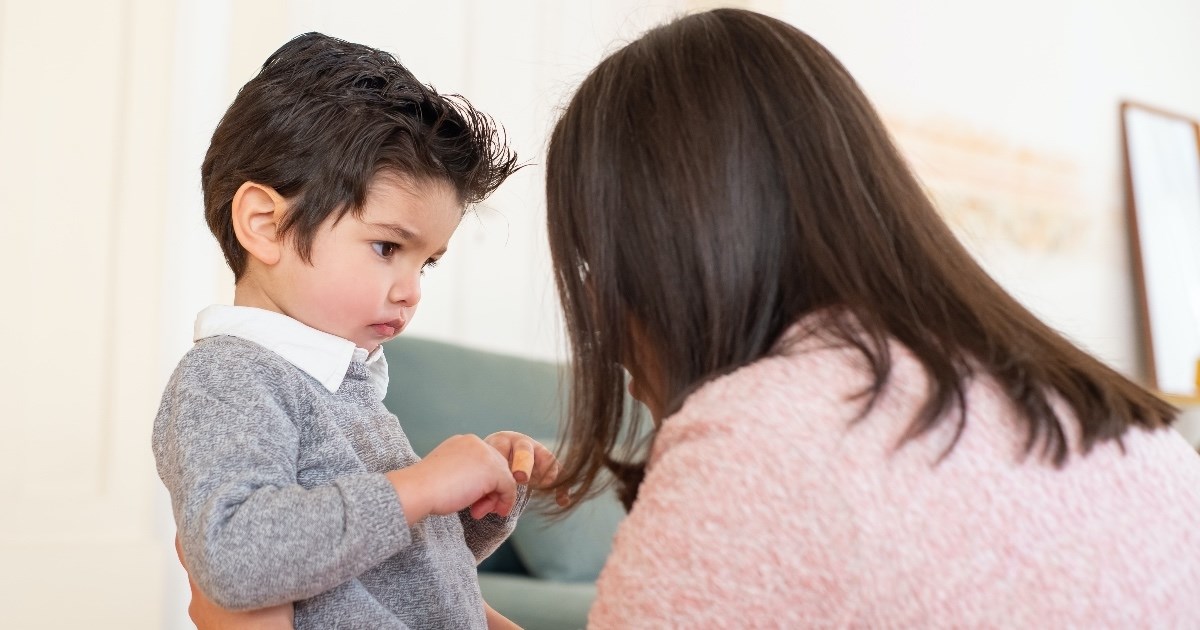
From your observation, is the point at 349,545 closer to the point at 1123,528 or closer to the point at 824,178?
the point at 824,178

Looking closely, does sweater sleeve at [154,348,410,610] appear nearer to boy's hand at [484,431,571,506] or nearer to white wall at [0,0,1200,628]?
boy's hand at [484,431,571,506]

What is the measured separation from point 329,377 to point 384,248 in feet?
0.50

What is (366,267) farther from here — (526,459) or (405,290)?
(526,459)

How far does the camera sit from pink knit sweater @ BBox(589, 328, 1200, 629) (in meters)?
0.69

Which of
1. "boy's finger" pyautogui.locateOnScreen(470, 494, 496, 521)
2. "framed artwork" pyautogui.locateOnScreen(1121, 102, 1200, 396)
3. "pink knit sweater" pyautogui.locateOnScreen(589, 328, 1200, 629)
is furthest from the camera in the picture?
"framed artwork" pyautogui.locateOnScreen(1121, 102, 1200, 396)

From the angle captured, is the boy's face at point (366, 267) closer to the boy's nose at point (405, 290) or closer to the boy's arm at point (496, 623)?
the boy's nose at point (405, 290)

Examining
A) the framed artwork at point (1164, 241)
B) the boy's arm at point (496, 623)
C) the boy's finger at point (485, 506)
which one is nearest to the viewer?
the boy's finger at point (485, 506)

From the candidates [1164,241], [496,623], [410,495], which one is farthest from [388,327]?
[1164,241]

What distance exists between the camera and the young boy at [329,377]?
95 centimetres

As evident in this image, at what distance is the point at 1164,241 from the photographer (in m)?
5.01

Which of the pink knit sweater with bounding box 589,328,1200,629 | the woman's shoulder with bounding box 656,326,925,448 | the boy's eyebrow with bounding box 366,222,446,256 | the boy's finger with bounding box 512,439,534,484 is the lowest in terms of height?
the boy's finger with bounding box 512,439,534,484

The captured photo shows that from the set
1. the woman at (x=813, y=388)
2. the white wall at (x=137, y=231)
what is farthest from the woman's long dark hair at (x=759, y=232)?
the white wall at (x=137, y=231)

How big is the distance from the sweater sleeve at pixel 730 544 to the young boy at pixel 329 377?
0.32m

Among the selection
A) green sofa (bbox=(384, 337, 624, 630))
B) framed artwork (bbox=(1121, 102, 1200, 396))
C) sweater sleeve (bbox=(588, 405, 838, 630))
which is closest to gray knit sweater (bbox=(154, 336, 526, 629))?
sweater sleeve (bbox=(588, 405, 838, 630))
